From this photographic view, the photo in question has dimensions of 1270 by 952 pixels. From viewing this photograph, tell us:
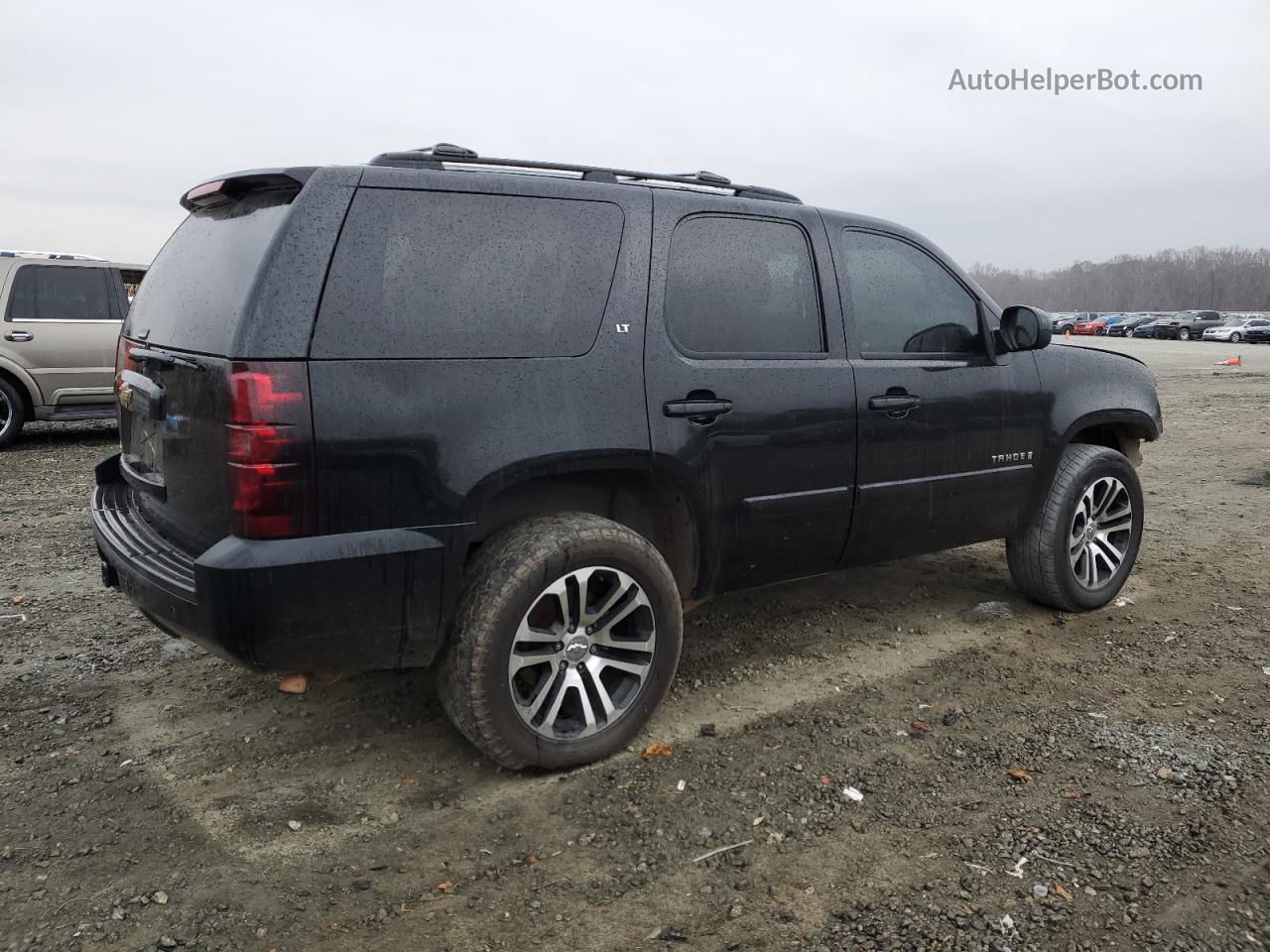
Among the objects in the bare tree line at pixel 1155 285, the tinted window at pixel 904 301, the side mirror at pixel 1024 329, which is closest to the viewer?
the tinted window at pixel 904 301

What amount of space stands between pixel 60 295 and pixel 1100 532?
9.76 meters

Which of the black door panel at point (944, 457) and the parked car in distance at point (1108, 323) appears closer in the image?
the black door panel at point (944, 457)

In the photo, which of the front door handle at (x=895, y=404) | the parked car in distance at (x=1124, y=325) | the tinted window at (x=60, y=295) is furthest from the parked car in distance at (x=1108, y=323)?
the front door handle at (x=895, y=404)

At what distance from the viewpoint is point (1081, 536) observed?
189 inches

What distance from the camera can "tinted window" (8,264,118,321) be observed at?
32.1 feet

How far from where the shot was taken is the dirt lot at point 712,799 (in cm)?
252

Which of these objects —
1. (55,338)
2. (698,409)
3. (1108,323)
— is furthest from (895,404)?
(1108,323)

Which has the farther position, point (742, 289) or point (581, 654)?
point (742, 289)

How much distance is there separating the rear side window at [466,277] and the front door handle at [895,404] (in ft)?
4.14

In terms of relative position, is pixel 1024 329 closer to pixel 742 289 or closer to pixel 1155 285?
pixel 742 289

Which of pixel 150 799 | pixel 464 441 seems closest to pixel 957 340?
pixel 464 441

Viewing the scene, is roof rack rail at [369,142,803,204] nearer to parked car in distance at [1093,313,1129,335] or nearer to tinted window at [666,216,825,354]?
tinted window at [666,216,825,354]

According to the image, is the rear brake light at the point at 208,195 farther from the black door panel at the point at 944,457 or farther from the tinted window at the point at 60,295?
the tinted window at the point at 60,295

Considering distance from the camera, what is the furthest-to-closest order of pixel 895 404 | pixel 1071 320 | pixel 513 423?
1. pixel 1071 320
2. pixel 895 404
3. pixel 513 423
